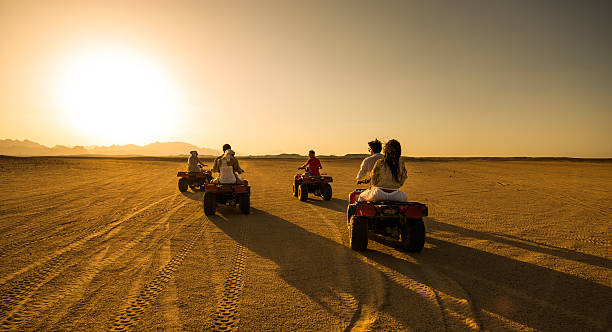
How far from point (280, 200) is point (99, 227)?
5.98 m

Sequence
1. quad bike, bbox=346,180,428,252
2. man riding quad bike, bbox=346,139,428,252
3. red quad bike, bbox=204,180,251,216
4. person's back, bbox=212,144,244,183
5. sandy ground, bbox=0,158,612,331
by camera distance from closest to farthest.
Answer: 1. sandy ground, bbox=0,158,612,331
2. quad bike, bbox=346,180,428,252
3. man riding quad bike, bbox=346,139,428,252
4. red quad bike, bbox=204,180,251,216
5. person's back, bbox=212,144,244,183

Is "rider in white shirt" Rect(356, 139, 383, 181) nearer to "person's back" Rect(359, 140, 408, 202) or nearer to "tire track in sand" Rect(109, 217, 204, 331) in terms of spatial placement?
"person's back" Rect(359, 140, 408, 202)

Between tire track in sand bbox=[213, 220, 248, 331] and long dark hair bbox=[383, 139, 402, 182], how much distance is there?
9.65 feet

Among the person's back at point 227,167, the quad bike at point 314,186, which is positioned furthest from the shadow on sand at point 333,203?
the person's back at point 227,167

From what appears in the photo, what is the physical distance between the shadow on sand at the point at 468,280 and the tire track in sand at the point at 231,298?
519mm

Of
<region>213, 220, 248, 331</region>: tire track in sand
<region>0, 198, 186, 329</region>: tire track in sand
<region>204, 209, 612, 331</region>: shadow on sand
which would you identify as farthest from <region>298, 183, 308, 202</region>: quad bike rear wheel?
<region>0, 198, 186, 329</region>: tire track in sand

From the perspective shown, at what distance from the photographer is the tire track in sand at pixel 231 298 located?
3.20 metres

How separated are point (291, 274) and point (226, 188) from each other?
14.6 feet

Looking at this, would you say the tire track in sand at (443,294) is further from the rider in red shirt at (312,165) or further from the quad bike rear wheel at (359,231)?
the rider in red shirt at (312,165)

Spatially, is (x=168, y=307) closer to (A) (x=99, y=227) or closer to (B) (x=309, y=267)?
(B) (x=309, y=267)

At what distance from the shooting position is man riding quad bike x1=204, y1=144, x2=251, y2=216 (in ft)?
27.7

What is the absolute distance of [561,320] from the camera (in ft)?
10.8

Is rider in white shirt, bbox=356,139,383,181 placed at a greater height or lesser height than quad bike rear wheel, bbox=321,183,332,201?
greater

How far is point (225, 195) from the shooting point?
8.59 meters
